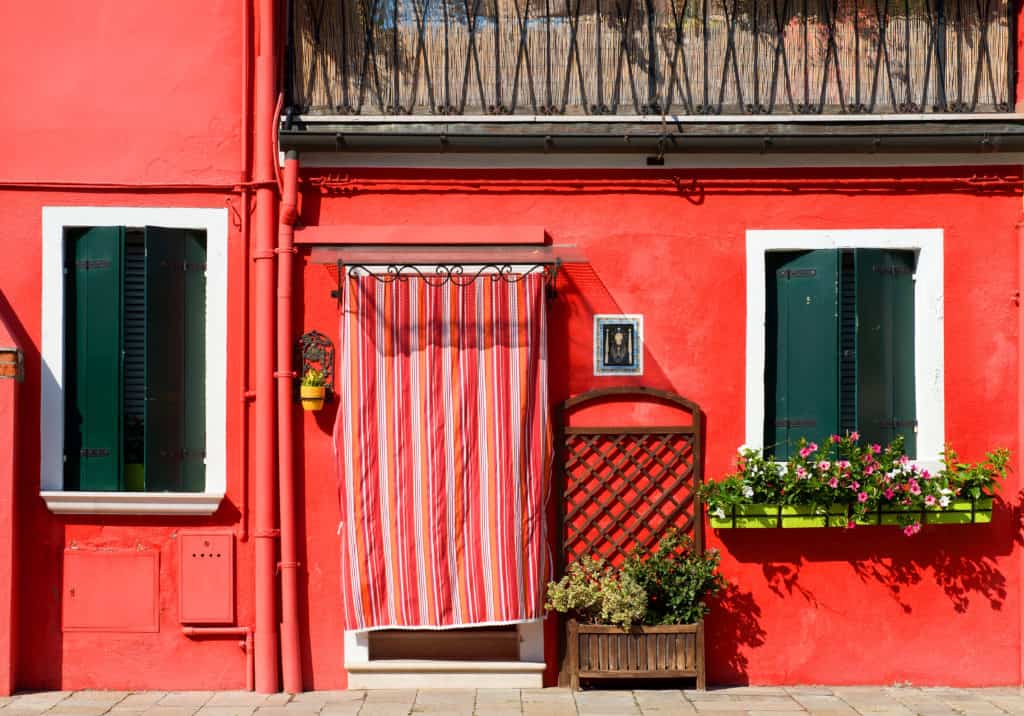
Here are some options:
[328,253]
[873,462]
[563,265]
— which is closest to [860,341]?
[873,462]

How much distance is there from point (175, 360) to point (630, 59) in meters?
3.79

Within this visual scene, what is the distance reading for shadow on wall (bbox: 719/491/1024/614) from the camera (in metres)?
8.02

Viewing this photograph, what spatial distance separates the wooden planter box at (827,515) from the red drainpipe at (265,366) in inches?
120

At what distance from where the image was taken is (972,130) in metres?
7.91

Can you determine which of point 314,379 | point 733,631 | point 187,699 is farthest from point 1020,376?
point 187,699

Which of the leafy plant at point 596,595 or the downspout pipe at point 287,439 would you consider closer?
the leafy plant at point 596,595

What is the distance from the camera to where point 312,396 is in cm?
786

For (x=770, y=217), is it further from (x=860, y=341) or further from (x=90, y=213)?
(x=90, y=213)

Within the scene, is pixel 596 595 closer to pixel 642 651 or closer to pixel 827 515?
pixel 642 651

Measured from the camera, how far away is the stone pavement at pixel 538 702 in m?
7.37

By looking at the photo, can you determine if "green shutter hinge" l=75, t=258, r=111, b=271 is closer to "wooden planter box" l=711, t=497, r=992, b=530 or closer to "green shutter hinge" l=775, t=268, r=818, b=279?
"wooden planter box" l=711, t=497, r=992, b=530

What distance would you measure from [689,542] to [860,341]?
181 cm

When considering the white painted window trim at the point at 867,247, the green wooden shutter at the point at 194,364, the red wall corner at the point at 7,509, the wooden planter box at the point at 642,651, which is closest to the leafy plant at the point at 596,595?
the wooden planter box at the point at 642,651

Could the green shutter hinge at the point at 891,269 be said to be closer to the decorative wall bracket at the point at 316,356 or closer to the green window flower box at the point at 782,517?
the green window flower box at the point at 782,517
